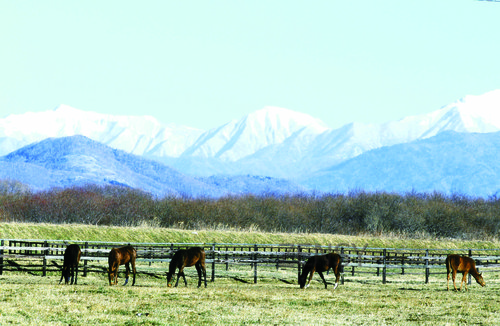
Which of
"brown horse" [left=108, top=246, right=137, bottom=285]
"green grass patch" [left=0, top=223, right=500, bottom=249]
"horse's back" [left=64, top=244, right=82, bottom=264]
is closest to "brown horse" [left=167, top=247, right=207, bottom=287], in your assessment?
"brown horse" [left=108, top=246, right=137, bottom=285]

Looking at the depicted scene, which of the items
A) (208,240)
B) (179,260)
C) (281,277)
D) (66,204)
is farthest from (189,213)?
(179,260)

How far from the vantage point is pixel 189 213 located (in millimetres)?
97125

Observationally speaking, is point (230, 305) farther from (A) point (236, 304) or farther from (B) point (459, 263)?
(B) point (459, 263)

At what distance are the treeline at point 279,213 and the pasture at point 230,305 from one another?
64.3 meters

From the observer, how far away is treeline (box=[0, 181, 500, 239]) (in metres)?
95.2

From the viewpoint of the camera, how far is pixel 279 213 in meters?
105

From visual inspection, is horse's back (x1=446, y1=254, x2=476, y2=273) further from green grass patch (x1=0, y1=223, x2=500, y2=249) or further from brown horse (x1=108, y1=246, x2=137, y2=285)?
green grass patch (x1=0, y1=223, x2=500, y2=249)

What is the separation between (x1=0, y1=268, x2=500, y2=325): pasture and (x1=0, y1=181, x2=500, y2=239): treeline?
211ft

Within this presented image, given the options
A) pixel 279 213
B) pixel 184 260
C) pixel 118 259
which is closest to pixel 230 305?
pixel 184 260

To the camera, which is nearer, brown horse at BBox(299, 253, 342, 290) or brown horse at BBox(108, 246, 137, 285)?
brown horse at BBox(108, 246, 137, 285)

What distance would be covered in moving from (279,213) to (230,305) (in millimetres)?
82426

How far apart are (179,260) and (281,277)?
899 centimetres

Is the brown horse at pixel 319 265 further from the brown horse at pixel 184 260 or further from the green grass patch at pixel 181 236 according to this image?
the green grass patch at pixel 181 236

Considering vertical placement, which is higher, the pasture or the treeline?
the treeline
